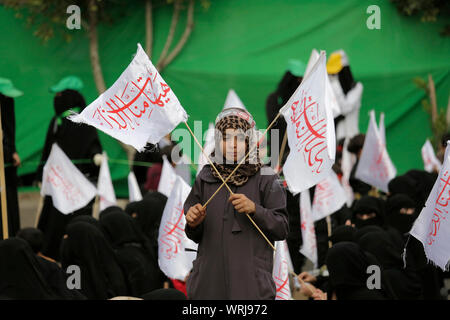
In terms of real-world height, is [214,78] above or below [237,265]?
above

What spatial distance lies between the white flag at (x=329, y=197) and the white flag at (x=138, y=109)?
2336mm

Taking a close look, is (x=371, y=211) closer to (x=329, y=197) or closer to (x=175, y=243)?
(x=329, y=197)

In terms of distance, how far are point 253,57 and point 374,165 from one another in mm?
3708

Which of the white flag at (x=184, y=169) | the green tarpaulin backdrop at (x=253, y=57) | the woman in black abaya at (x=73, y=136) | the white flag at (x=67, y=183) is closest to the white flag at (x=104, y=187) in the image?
the woman in black abaya at (x=73, y=136)

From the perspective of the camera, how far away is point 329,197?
6.39 m

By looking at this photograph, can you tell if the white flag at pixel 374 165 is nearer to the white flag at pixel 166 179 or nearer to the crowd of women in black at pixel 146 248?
the crowd of women in black at pixel 146 248

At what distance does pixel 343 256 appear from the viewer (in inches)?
189

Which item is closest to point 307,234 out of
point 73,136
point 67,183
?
point 67,183

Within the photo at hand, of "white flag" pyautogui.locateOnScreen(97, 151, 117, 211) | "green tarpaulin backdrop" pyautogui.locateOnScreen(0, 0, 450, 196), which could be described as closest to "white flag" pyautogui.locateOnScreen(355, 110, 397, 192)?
"white flag" pyautogui.locateOnScreen(97, 151, 117, 211)

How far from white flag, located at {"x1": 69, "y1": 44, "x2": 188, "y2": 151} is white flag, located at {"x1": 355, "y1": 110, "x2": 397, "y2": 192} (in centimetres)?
→ 353
